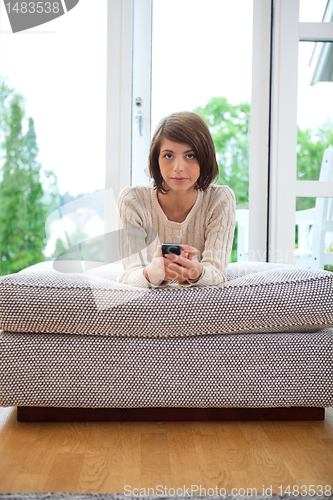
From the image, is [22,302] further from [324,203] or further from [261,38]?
[261,38]

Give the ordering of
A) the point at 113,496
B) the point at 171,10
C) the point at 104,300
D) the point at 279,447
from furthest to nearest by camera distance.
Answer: the point at 171,10, the point at 104,300, the point at 279,447, the point at 113,496

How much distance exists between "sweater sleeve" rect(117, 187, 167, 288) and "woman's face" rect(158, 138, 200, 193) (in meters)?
0.14

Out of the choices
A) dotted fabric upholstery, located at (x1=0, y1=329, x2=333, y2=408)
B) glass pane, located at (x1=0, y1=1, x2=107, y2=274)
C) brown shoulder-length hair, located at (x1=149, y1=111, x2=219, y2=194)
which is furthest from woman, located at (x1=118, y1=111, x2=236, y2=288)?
glass pane, located at (x1=0, y1=1, x2=107, y2=274)

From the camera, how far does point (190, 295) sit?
1286 millimetres

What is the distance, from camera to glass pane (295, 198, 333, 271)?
2.49 metres

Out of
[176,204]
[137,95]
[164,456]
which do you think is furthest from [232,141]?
[164,456]

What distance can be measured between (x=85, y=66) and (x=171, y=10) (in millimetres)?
531

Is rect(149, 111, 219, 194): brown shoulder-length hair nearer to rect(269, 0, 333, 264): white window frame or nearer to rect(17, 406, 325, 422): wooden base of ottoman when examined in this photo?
rect(17, 406, 325, 422): wooden base of ottoman

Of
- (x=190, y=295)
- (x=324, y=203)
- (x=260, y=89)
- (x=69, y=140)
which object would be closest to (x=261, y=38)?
(x=260, y=89)

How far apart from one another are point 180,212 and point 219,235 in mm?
187

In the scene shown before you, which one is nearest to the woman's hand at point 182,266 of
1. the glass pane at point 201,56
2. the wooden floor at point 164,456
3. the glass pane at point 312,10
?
the wooden floor at point 164,456

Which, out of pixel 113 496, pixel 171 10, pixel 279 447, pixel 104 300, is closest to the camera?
pixel 113 496

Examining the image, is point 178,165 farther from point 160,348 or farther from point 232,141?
point 232,141

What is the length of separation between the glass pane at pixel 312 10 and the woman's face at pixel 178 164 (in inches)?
56.1
